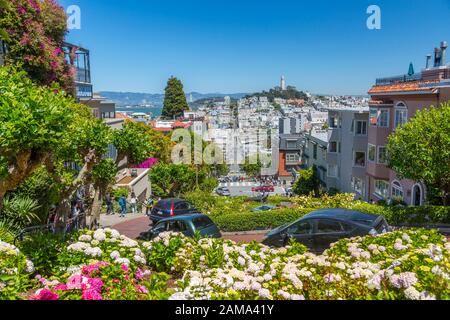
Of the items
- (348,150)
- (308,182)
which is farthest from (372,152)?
(308,182)

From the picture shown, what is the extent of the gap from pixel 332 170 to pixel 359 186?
969 centimetres

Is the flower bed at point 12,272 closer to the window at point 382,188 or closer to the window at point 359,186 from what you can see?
the window at point 382,188

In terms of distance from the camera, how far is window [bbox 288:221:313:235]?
1241 centimetres

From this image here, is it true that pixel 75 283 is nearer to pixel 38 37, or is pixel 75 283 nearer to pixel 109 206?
pixel 38 37

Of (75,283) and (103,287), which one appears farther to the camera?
(103,287)

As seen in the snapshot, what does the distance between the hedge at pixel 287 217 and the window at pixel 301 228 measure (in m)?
5.81

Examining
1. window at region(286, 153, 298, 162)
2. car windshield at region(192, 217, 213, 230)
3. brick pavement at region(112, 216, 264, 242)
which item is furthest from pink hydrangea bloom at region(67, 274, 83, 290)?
window at region(286, 153, 298, 162)

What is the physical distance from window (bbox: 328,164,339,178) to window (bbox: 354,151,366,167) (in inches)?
325

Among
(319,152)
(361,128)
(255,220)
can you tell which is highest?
(361,128)

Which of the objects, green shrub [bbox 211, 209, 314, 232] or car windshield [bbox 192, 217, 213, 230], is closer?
car windshield [bbox 192, 217, 213, 230]

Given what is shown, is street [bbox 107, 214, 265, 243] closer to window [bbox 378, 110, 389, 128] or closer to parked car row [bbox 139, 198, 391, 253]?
parked car row [bbox 139, 198, 391, 253]

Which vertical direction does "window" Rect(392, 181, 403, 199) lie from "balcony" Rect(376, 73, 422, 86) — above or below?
below

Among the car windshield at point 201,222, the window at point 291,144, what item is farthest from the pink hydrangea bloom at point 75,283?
the window at point 291,144

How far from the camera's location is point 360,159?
35844 mm
